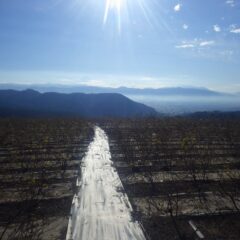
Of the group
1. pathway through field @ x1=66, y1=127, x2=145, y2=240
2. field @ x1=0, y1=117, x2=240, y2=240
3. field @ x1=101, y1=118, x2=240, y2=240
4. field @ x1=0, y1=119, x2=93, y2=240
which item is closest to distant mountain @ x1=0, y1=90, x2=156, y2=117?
field @ x1=0, y1=119, x2=93, y2=240

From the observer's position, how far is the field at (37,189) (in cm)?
807

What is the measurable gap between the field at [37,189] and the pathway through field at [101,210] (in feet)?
0.95

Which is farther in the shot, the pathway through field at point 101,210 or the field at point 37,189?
the field at point 37,189

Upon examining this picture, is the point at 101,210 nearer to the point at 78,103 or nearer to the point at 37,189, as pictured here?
the point at 37,189

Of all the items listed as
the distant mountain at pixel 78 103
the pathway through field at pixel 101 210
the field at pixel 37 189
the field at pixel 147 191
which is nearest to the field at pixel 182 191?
the field at pixel 147 191

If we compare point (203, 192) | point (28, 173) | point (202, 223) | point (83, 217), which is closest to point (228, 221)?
point (202, 223)

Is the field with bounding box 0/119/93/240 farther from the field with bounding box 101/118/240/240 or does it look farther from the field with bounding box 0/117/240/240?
the field with bounding box 101/118/240/240

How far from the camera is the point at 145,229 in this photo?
25.8 ft

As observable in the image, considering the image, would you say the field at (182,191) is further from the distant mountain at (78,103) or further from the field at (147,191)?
the distant mountain at (78,103)

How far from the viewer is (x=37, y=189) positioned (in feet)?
37.3

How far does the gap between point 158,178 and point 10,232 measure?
19.6ft

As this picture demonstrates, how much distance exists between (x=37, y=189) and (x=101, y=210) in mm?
2912

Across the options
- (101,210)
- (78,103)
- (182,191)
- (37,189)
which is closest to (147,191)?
(182,191)

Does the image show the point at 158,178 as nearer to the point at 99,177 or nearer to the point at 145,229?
the point at 99,177
